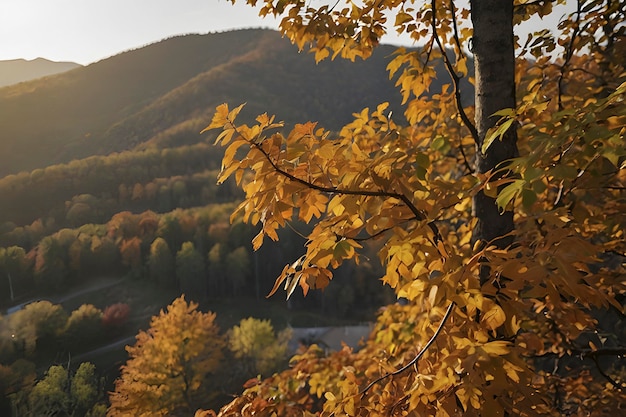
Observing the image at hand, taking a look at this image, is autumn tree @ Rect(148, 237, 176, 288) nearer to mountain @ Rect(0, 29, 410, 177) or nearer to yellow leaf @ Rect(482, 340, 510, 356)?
mountain @ Rect(0, 29, 410, 177)

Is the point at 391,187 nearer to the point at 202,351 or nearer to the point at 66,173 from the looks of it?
the point at 202,351

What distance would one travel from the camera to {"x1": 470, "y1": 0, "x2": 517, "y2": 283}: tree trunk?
6.89 ft

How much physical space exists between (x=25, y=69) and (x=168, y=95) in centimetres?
9293

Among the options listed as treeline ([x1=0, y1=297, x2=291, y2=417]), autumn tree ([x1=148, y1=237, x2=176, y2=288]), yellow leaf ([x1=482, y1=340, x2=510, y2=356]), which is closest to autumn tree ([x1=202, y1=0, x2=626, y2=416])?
yellow leaf ([x1=482, y1=340, x2=510, y2=356])

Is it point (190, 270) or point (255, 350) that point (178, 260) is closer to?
point (190, 270)

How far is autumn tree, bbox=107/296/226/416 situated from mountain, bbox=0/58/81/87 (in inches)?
5404

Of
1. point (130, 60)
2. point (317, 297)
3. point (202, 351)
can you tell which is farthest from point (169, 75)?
point (202, 351)

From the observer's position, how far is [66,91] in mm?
117312

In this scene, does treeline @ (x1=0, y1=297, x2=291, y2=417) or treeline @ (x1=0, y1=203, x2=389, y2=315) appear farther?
treeline @ (x1=0, y1=203, x2=389, y2=315)

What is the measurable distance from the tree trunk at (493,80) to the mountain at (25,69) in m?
157

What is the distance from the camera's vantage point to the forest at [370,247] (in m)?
1.54

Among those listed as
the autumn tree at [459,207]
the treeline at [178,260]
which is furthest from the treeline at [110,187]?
the autumn tree at [459,207]

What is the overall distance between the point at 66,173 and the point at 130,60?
3182 inches

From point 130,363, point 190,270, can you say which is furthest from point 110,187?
point 130,363
